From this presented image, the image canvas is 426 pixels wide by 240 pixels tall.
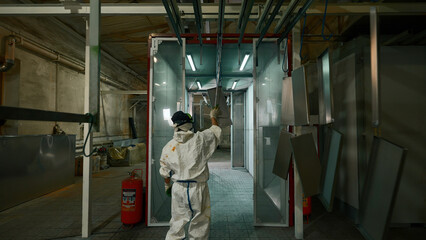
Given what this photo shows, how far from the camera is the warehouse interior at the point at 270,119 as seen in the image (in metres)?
1.56

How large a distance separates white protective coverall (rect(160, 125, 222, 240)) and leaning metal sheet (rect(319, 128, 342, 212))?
1.02 m

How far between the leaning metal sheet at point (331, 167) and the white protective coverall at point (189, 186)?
1.02 metres

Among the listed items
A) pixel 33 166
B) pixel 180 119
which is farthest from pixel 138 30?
pixel 180 119

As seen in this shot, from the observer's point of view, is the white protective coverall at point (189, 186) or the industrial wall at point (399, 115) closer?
the white protective coverall at point (189, 186)

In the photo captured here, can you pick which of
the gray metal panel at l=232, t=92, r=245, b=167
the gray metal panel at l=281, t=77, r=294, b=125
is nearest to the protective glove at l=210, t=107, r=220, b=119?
the gray metal panel at l=281, t=77, r=294, b=125

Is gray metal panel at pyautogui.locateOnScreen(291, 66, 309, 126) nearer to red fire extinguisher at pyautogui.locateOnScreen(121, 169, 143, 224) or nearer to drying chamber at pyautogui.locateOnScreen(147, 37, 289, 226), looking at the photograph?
drying chamber at pyautogui.locateOnScreen(147, 37, 289, 226)

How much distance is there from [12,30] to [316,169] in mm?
5096

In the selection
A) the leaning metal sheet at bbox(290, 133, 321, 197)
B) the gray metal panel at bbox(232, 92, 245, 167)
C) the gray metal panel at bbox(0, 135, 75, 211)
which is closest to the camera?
the leaning metal sheet at bbox(290, 133, 321, 197)

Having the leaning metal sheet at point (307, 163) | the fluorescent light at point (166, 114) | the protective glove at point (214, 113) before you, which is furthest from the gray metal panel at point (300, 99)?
the fluorescent light at point (166, 114)

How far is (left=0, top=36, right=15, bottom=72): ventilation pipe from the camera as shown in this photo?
3.34 meters

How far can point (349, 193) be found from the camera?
287cm

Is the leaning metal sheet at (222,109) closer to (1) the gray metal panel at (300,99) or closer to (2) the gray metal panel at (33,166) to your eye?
(1) the gray metal panel at (300,99)

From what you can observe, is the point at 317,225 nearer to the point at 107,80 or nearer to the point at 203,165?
the point at 203,165

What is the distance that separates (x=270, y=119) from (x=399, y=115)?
5.16 ft
